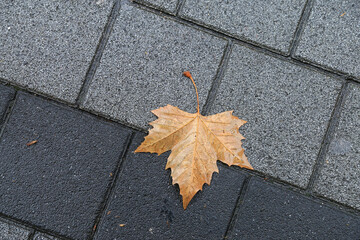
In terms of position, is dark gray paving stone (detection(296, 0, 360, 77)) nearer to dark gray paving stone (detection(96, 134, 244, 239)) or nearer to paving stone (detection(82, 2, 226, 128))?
paving stone (detection(82, 2, 226, 128))

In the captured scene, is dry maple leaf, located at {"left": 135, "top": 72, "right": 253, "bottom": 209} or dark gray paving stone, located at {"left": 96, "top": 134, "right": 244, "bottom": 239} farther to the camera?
dark gray paving stone, located at {"left": 96, "top": 134, "right": 244, "bottom": 239}

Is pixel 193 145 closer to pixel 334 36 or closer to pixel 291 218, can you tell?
pixel 291 218

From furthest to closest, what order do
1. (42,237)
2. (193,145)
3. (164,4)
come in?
(164,4) → (42,237) → (193,145)

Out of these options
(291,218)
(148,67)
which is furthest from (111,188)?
(291,218)

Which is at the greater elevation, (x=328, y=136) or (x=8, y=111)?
(x=328, y=136)

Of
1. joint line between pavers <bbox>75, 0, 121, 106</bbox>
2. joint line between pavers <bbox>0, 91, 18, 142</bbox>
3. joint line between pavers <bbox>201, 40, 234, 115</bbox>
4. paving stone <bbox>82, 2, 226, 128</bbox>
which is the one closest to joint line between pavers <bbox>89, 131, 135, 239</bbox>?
paving stone <bbox>82, 2, 226, 128</bbox>

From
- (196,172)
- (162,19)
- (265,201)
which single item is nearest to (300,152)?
(265,201)

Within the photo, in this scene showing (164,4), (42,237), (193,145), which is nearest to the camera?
(193,145)
